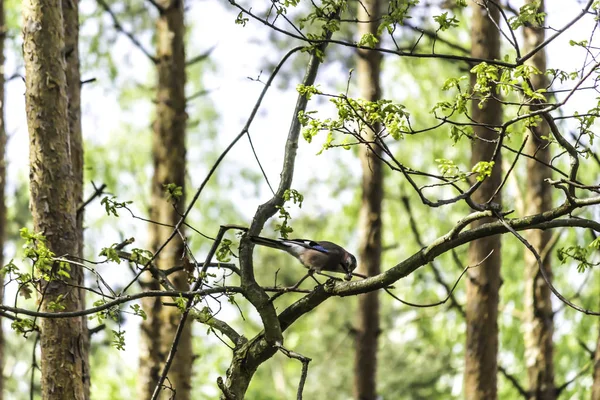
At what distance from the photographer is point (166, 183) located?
8.09 metres

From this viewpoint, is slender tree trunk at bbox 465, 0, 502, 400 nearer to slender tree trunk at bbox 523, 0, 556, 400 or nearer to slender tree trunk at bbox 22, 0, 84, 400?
slender tree trunk at bbox 523, 0, 556, 400

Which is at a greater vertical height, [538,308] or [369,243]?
[369,243]

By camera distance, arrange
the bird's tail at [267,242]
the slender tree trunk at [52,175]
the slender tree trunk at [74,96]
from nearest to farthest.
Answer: the bird's tail at [267,242], the slender tree trunk at [52,175], the slender tree trunk at [74,96]

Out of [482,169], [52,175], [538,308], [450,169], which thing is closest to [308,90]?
[450,169]

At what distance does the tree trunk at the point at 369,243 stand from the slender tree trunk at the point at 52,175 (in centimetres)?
407

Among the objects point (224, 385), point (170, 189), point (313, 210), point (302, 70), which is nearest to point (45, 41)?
point (170, 189)

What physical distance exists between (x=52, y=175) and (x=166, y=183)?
3.07 m

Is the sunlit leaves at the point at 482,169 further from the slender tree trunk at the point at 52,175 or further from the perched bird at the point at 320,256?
the slender tree trunk at the point at 52,175

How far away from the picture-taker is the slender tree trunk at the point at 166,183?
7781 millimetres

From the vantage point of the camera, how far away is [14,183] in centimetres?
1521

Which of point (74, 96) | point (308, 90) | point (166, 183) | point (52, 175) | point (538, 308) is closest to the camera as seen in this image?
point (308, 90)

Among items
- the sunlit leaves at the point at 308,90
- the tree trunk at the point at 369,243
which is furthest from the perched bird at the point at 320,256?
the tree trunk at the point at 369,243

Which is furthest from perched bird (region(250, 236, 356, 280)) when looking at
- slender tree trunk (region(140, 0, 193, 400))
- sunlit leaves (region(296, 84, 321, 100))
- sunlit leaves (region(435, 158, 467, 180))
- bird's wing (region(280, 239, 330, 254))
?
slender tree trunk (region(140, 0, 193, 400))

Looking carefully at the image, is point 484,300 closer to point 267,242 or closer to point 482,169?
point 267,242
